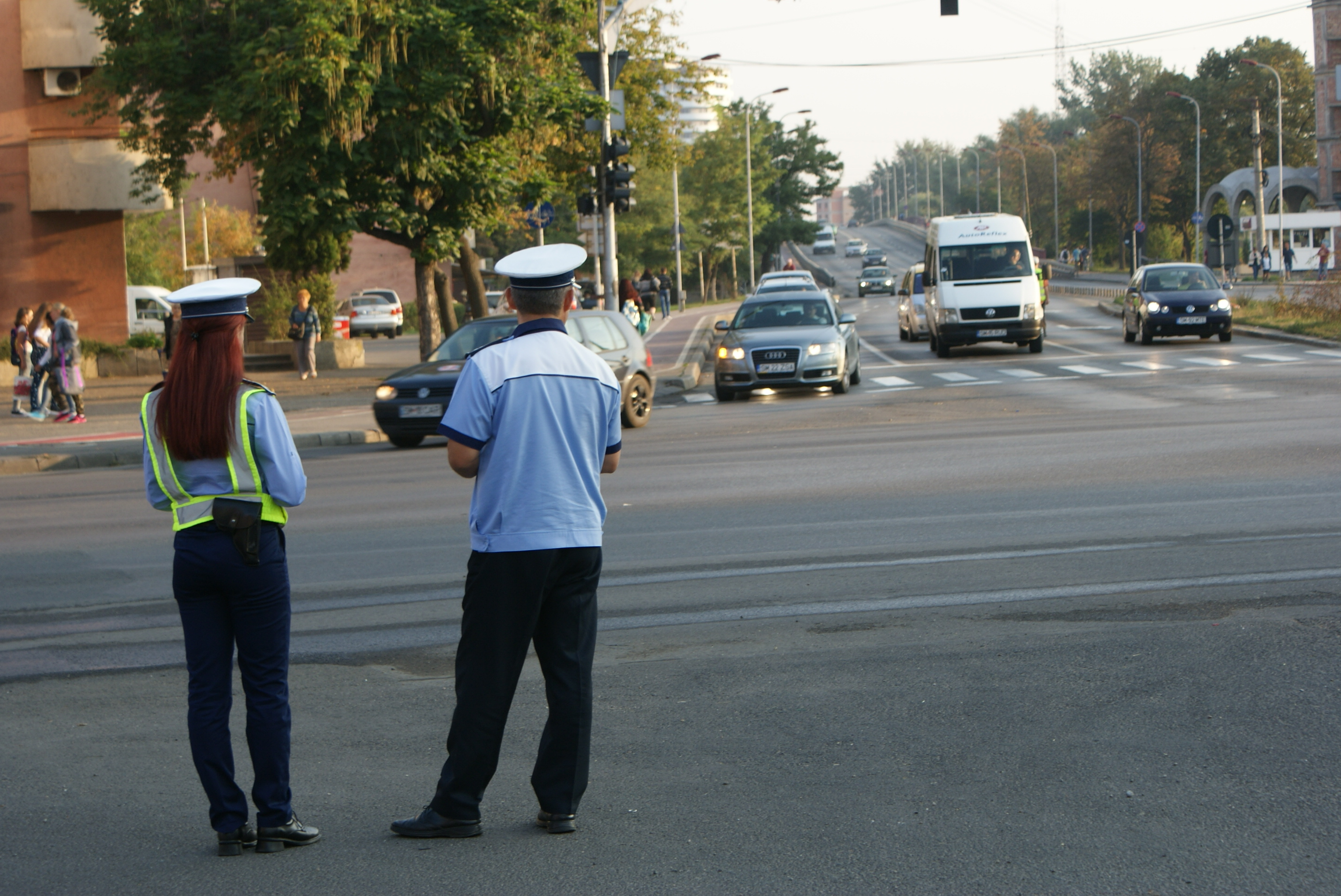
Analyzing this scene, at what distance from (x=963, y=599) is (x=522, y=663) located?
3.73 m

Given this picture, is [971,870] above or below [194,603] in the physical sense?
below

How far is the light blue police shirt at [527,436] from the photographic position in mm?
4066

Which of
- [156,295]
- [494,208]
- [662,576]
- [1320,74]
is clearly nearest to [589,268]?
[156,295]

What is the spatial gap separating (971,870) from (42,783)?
3157mm

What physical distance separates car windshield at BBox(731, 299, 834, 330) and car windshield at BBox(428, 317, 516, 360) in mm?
6331

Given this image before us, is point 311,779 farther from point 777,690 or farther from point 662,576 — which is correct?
point 662,576

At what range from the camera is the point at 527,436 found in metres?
4.10

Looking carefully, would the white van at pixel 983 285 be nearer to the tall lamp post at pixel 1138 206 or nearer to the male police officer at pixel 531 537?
the male police officer at pixel 531 537

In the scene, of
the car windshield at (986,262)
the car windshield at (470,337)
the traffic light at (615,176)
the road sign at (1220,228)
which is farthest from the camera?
the road sign at (1220,228)

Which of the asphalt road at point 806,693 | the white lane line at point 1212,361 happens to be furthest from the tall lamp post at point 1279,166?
the asphalt road at point 806,693

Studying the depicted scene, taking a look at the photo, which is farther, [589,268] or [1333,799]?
[589,268]

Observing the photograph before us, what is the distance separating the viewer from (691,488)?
1218 cm

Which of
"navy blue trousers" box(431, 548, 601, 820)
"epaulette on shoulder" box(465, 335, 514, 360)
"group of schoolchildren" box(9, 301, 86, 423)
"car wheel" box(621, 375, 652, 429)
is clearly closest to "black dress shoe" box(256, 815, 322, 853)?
"navy blue trousers" box(431, 548, 601, 820)

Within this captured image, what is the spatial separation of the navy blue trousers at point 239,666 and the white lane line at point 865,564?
12.9 feet
